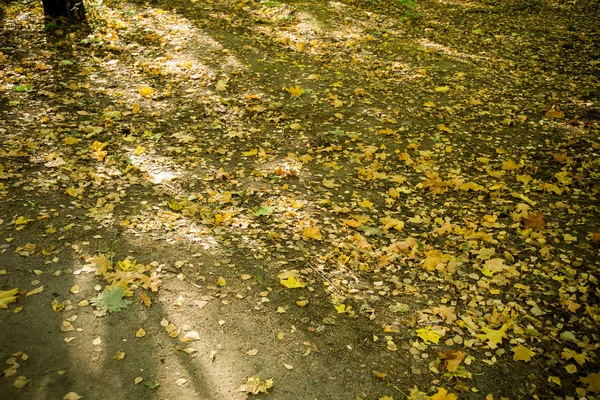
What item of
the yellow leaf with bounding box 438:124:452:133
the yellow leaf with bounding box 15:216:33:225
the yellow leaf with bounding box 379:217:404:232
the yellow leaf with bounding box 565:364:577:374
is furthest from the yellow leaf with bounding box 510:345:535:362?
the yellow leaf with bounding box 15:216:33:225

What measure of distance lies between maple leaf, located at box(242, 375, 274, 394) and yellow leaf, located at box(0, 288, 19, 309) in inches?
→ 89.3

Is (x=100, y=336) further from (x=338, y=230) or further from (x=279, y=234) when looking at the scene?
(x=338, y=230)

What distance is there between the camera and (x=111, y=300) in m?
3.79

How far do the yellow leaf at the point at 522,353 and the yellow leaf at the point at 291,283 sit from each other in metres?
1.96

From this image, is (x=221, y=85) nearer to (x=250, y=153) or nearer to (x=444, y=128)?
(x=250, y=153)

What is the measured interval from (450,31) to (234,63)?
5774 mm

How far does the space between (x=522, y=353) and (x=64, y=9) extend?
10.4m

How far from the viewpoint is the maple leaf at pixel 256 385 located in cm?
319

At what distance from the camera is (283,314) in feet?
12.6

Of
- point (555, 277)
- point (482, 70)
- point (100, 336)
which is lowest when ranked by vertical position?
point (100, 336)

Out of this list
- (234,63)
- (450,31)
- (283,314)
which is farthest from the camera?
(450,31)

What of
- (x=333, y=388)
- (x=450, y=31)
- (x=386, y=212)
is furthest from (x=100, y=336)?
(x=450, y=31)

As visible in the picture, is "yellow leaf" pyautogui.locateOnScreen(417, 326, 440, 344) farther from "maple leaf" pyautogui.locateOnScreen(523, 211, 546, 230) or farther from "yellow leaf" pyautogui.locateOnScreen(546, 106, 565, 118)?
"yellow leaf" pyautogui.locateOnScreen(546, 106, 565, 118)

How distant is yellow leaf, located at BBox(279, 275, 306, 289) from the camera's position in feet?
13.4
